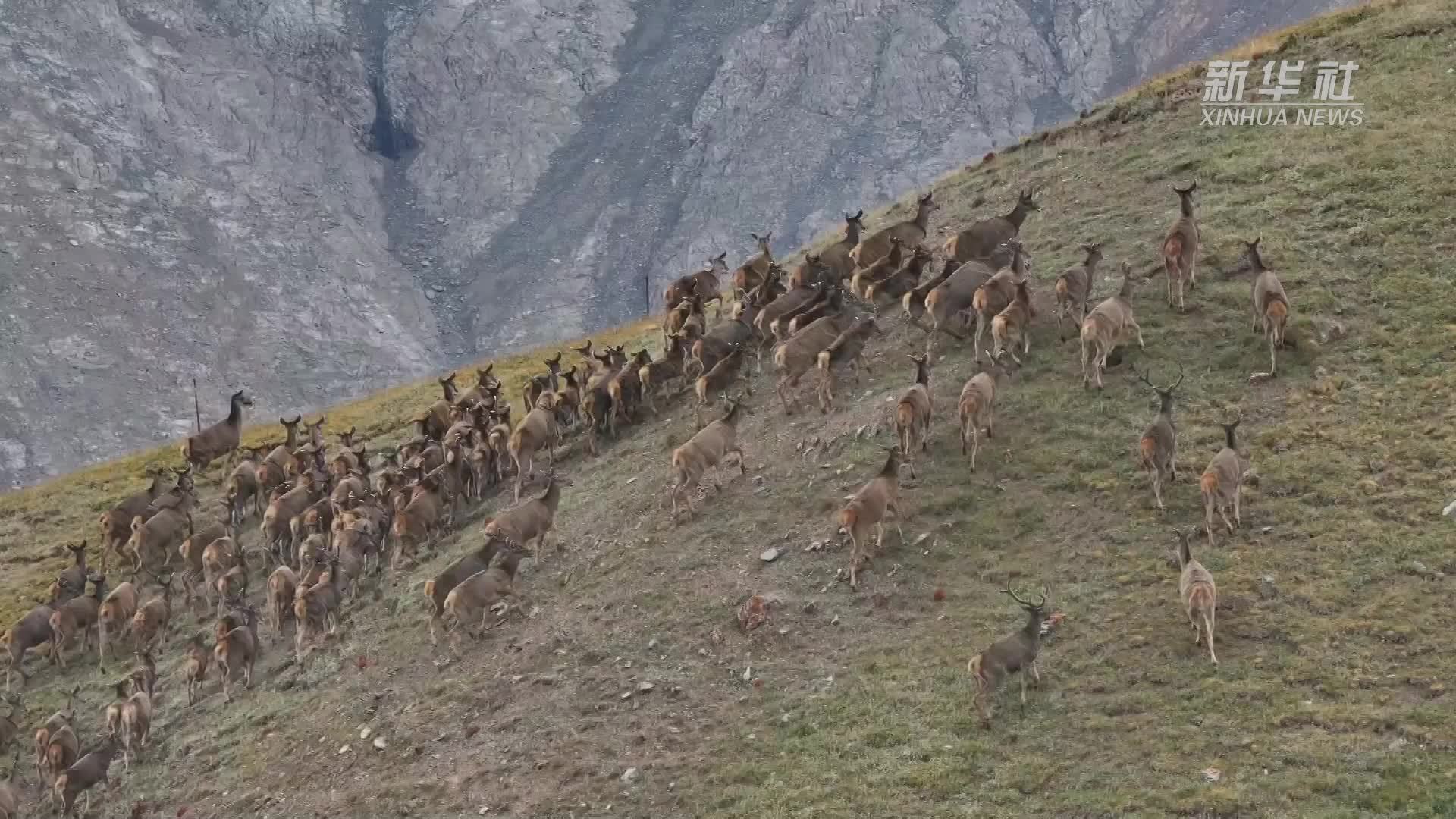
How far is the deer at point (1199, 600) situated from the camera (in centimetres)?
1398

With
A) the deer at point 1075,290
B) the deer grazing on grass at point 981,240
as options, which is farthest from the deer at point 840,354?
the deer at point 1075,290

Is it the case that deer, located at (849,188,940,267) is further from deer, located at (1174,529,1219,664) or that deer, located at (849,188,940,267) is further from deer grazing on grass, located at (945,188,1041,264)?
deer, located at (1174,529,1219,664)

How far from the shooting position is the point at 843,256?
2686 cm

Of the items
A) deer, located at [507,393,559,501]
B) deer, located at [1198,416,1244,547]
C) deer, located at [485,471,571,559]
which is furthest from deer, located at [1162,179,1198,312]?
deer, located at [485,471,571,559]

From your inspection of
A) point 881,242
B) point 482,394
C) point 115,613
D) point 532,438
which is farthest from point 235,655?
point 881,242

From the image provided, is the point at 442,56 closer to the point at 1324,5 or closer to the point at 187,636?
the point at 1324,5

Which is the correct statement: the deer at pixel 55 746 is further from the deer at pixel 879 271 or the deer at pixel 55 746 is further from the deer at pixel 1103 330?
the deer at pixel 1103 330

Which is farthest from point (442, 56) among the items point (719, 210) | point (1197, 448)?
point (1197, 448)

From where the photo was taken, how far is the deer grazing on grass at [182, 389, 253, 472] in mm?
30484

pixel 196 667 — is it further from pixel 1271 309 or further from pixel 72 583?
pixel 1271 309

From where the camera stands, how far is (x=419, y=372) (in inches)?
4097

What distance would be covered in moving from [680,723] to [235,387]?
8630cm

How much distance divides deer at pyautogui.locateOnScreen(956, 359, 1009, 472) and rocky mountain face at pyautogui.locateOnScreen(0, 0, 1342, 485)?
79.6 metres

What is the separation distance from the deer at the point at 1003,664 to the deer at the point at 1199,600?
5.03ft
